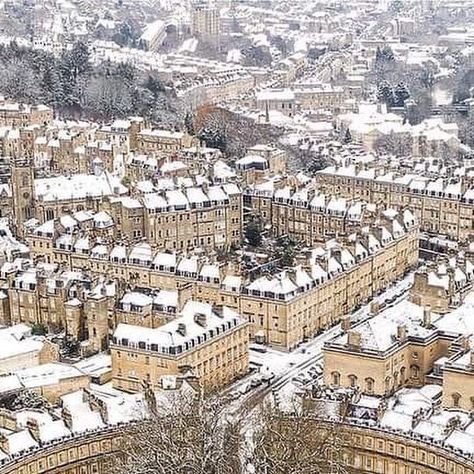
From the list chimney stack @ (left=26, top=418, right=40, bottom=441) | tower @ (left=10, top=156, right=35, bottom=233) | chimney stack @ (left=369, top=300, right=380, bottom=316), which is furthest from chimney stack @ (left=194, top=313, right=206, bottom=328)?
tower @ (left=10, top=156, right=35, bottom=233)

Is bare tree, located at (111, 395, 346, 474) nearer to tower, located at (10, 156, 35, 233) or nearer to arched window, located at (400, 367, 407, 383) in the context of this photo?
arched window, located at (400, 367, 407, 383)

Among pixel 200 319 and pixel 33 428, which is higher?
pixel 200 319

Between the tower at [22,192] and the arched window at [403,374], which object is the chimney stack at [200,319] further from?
the tower at [22,192]

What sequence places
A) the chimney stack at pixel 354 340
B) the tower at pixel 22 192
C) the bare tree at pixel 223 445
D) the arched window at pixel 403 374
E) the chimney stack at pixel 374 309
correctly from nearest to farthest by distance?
1. the bare tree at pixel 223 445
2. the chimney stack at pixel 354 340
3. the arched window at pixel 403 374
4. the chimney stack at pixel 374 309
5. the tower at pixel 22 192

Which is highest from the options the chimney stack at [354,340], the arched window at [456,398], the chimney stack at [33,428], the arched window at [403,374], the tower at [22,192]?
the tower at [22,192]

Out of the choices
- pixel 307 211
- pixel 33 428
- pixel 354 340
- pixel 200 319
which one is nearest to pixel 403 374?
pixel 354 340

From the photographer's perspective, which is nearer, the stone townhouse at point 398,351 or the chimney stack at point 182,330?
the stone townhouse at point 398,351

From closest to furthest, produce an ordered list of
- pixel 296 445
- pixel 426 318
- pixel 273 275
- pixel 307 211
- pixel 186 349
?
pixel 296 445
pixel 186 349
pixel 426 318
pixel 273 275
pixel 307 211

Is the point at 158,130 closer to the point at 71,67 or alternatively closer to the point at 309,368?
the point at 71,67

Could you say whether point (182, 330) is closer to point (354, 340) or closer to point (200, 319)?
point (200, 319)

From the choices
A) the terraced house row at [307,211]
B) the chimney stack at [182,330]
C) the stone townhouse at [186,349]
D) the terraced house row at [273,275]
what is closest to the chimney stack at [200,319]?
the stone townhouse at [186,349]
